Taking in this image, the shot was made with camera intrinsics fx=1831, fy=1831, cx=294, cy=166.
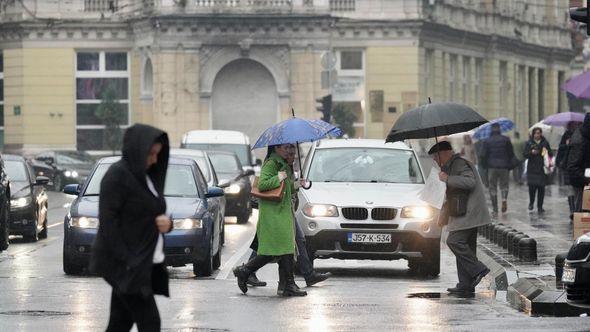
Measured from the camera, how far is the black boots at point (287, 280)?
1853cm

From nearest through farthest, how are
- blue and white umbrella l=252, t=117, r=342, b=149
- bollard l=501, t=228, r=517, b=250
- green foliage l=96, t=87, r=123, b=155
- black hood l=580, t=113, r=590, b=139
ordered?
blue and white umbrella l=252, t=117, r=342, b=149, black hood l=580, t=113, r=590, b=139, bollard l=501, t=228, r=517, b=250, green foliage l=96, t=87, r=123, b=155

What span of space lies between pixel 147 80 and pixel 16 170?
3496 cm

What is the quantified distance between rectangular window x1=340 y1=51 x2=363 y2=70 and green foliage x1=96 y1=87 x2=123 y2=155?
325 inches

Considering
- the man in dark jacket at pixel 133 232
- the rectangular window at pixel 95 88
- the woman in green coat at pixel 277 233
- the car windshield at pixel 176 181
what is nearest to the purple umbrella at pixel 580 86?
the woman in green coat at pixel 277 233

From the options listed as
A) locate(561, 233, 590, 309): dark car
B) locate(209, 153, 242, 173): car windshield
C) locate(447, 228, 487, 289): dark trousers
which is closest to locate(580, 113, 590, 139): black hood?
locate(447, 228, 487, 289): dark trousers

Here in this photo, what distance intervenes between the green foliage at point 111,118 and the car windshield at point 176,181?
42.0 m

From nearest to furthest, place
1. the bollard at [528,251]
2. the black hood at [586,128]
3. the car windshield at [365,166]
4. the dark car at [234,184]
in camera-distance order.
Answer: the black hood at [586,128], the bollard at [528,251], the car windshield at [365,166], the dark car at [234,184]

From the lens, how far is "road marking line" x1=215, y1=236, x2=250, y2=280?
2155 centimetres

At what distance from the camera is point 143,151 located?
10.6 meters

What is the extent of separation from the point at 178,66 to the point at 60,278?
41873mm

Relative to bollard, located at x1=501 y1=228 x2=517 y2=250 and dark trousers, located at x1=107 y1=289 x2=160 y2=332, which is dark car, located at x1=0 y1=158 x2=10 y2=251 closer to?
bollard, located at x1=501 y1=228 x2=517 y2=250

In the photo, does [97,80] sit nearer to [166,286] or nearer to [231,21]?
[231,21]

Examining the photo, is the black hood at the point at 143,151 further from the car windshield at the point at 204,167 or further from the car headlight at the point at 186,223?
the car windshield at the point at 204,167

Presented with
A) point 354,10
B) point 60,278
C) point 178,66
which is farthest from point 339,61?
point 60,278
